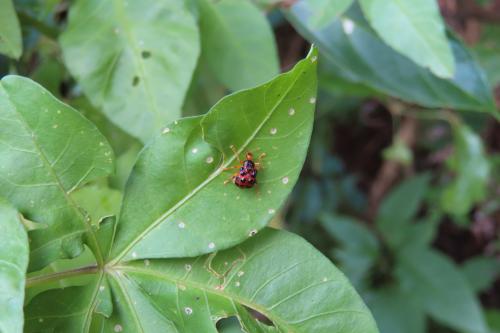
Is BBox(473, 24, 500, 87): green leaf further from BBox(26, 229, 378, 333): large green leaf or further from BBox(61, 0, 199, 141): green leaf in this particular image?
BBox(26, 229, 378, 333): large green leaf

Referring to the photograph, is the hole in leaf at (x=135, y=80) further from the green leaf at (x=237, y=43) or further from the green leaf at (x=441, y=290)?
the green leaf at (x=441, y=290)

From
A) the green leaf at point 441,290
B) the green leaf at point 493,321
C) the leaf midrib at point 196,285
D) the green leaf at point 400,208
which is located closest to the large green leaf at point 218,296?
the leaf midrib at point 196,285

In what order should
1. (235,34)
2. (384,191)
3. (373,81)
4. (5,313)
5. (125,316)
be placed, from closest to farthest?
(5,313), (125,316), (235,34), (373,81), (384,191)

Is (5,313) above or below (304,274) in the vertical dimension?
above

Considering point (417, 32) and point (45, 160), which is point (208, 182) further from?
point (417, 32)

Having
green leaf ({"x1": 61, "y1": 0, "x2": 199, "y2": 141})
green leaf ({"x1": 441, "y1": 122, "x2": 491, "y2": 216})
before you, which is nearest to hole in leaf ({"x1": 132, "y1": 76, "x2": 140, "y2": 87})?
green leaf ({"x1": 61, "y1": 0, "x2": 199, "y2": 141})

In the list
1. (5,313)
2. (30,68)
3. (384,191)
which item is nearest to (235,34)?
(30,68)

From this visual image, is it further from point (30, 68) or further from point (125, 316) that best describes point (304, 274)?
point (30, 68)
